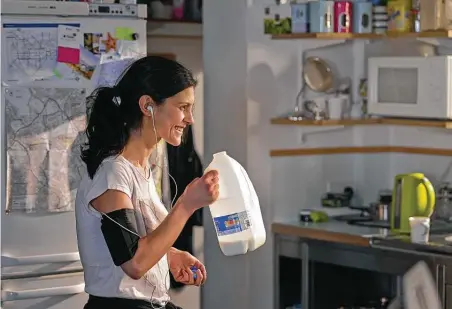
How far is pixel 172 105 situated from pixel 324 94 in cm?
197

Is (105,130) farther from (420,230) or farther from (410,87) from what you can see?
(410,87)

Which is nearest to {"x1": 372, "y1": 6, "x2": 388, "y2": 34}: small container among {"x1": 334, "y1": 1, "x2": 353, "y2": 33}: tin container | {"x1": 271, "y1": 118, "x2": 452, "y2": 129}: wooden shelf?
{"x1": 334, "y1": 1, "x2": 353, "y2": 33}: tin container

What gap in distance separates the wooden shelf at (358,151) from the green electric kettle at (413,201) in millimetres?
415

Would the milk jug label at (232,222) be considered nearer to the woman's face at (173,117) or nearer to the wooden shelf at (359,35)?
the woman's face at (173,117)

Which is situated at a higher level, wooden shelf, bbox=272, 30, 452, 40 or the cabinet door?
wooden shelf, bbox=272, 30, 452, 40

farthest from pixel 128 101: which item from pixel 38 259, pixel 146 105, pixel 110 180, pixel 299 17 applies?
pixel 299 17

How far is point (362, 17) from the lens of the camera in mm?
4191

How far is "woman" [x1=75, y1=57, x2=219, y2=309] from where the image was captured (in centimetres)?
229

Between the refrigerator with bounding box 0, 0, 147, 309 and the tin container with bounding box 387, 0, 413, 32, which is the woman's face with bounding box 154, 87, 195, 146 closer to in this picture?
the refrigerator with bounding box 0, 0, 147, 309

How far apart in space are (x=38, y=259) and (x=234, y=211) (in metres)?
1.33

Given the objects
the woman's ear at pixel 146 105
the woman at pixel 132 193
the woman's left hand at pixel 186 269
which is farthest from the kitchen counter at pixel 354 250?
the woman's ear at pixel 146 105

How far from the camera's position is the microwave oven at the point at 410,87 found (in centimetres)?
387

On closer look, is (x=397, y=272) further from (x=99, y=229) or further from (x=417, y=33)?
(x=99, y=229)

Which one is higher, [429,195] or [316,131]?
[316,131]
